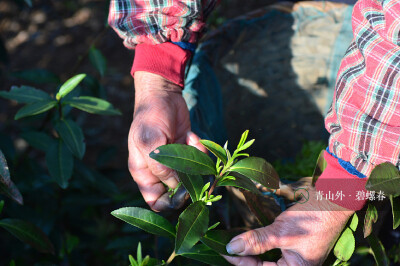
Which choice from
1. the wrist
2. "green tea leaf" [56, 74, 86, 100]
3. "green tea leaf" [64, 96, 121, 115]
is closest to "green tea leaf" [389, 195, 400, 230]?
the wrist

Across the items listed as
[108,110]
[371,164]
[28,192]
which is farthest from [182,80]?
[28,192]

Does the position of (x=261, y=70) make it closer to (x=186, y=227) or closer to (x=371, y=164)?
(x=371, y=164)

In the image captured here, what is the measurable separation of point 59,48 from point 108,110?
164 cm

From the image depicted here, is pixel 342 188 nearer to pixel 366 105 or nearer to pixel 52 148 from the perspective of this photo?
pixel 366 105

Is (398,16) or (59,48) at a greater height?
(398,16)

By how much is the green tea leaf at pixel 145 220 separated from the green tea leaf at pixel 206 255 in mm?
56

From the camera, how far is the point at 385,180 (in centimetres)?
85

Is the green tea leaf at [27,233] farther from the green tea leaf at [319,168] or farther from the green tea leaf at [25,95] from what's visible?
the green tea leaf at [319,168]

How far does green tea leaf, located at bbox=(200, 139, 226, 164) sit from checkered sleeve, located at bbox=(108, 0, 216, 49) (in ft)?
1.51

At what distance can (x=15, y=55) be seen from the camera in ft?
8.50

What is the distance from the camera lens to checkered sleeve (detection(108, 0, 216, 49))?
3.75 feet

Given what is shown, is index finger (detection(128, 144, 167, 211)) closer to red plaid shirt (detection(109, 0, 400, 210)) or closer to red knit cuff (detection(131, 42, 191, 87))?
red knit cuff (detection(131, 42, 191, 87))

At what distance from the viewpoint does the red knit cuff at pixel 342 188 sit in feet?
3.08

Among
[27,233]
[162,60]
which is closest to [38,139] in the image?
[27,233]
